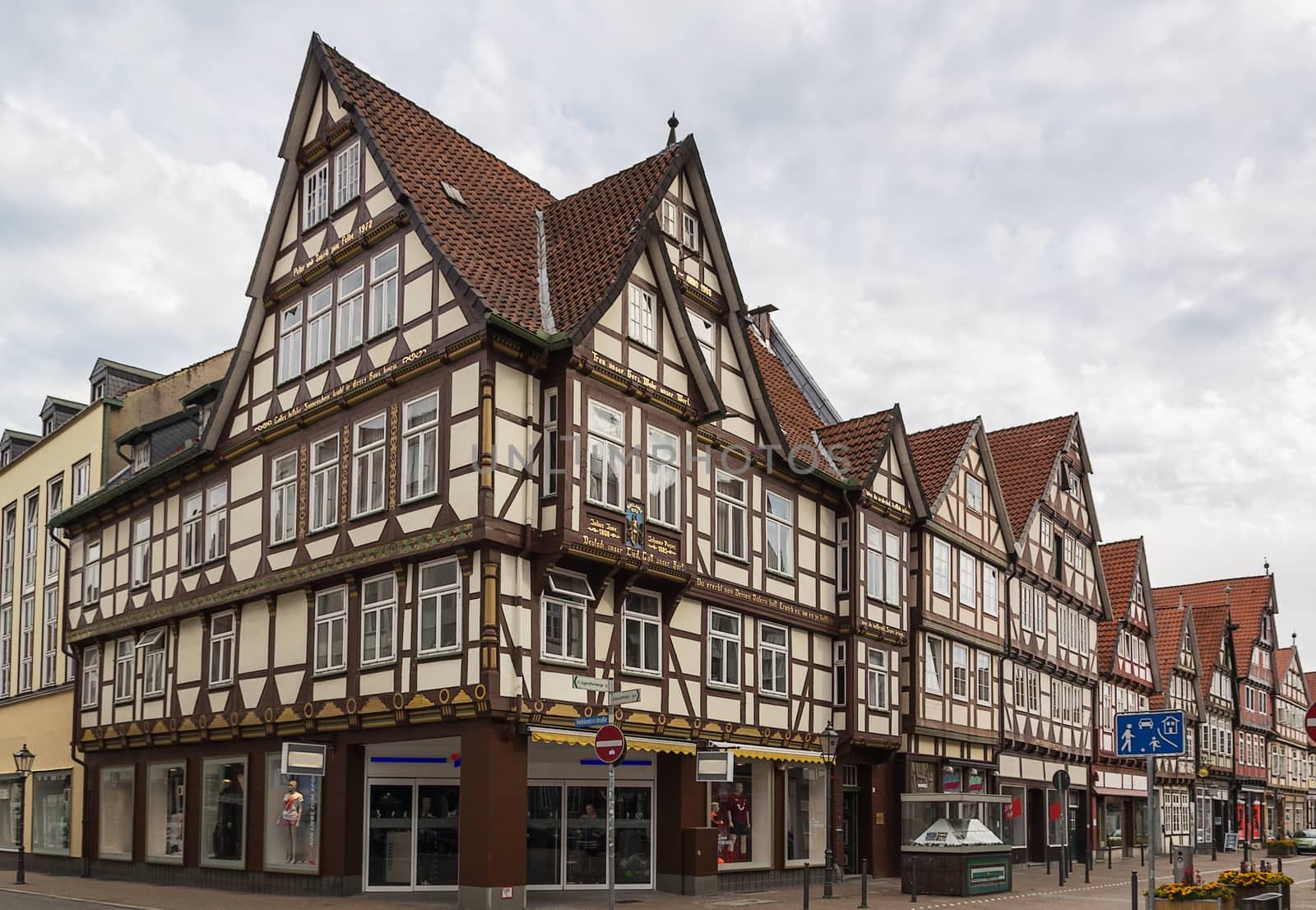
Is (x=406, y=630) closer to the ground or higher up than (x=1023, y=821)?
higher up

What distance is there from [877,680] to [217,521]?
15.8 m

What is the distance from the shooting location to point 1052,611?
48375mm

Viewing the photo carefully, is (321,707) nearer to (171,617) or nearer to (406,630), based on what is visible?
(406,630)

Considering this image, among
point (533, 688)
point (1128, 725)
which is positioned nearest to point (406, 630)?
point (533, 688)

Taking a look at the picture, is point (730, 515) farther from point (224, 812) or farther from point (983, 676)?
point (983, 676)

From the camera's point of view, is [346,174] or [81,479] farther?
[81,479]

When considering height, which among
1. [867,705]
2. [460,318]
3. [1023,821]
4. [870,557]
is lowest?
[1023,821]

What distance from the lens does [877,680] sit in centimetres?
3444

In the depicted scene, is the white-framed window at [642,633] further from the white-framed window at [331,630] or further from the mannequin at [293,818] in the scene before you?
the mannequin at [293,818]

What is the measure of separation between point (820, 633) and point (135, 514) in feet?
55.6

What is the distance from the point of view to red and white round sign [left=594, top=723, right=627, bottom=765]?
18609mm

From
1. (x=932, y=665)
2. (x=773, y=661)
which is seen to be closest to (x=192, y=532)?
(x=773, y=661)

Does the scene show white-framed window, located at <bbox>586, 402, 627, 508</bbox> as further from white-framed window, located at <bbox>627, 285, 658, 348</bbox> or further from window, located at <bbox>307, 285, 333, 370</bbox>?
window, located at <bbox>307, 285, 333, 370</bbox>

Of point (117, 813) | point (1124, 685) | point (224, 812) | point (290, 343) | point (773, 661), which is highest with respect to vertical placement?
point (290, 343)
